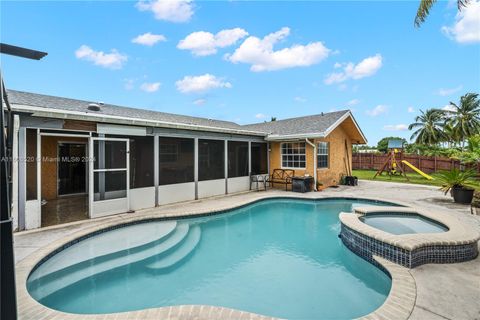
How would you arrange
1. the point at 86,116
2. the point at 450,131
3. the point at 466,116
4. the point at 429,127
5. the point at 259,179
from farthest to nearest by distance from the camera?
the point at 429,127 → the point at 450,131 → the point at 466,116 → the point at 259,179 → the point at 86,116

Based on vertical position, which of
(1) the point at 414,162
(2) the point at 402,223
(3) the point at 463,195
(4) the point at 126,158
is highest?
(4) the point at 126,158

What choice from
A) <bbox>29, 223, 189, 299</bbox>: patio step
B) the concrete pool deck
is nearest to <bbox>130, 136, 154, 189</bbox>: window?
the concrete pool deck

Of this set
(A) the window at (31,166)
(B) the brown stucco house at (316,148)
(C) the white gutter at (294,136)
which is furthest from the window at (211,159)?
(A) the window at (31,166)

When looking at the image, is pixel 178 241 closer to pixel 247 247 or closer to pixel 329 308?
→ pixel 247 247

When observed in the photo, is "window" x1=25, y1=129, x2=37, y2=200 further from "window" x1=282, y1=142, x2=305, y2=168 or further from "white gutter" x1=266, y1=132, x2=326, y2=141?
"window" x1=282, y1=142, x2=305, y2=168

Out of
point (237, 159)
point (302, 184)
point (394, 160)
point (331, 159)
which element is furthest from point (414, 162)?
point (237, 159)

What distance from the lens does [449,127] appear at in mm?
33594

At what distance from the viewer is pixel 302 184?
12.0m

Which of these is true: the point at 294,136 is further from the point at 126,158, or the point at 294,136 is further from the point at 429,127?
the point at 429,127

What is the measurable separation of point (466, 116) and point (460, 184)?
32.6 m

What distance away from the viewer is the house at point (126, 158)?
6289 millimetres

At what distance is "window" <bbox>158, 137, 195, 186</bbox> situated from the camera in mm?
9008

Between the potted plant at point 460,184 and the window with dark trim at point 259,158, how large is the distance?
26.5ft

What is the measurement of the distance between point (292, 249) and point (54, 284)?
16.2 ft
